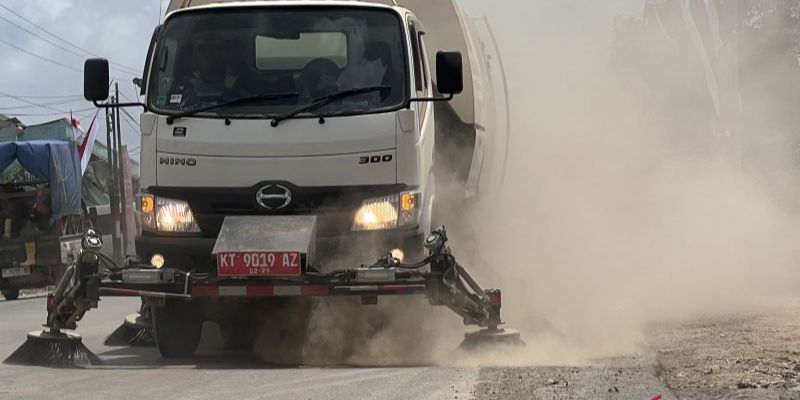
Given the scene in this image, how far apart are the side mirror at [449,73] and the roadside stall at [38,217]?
16201 mm

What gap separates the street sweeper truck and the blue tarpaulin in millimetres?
16440

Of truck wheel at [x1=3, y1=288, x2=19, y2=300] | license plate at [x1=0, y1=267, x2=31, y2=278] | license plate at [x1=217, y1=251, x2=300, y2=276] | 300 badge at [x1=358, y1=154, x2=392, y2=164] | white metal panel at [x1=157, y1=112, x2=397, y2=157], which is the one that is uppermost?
white metal panel at [x1=157, y1=112, x2=397, y2=157]

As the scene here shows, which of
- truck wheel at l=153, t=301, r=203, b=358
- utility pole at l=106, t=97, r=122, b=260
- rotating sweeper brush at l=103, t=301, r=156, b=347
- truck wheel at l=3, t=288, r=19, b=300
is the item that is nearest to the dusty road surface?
truck wheel at l=153, t=301, r=203, b=358

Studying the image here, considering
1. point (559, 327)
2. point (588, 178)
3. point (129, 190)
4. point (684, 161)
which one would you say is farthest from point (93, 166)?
point (559, 327)

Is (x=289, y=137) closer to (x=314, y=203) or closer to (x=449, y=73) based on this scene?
(x=314, y=203)

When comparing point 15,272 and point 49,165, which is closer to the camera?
point 15,272

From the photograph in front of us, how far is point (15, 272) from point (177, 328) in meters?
15.0

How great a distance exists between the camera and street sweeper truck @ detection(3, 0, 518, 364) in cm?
979

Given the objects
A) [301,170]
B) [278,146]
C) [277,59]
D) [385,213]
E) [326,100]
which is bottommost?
[385,213]

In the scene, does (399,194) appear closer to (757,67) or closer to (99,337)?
(99,337)

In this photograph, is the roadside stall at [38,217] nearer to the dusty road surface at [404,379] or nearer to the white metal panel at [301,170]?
the dusty road surface at [404,379]

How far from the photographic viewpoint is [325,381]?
9055 mm

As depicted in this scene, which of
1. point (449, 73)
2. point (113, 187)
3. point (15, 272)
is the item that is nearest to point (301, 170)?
point (449, 73)

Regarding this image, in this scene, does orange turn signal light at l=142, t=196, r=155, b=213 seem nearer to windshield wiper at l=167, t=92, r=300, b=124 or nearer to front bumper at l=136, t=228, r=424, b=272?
front bumper at l=136, t=228, r=424, b=272
